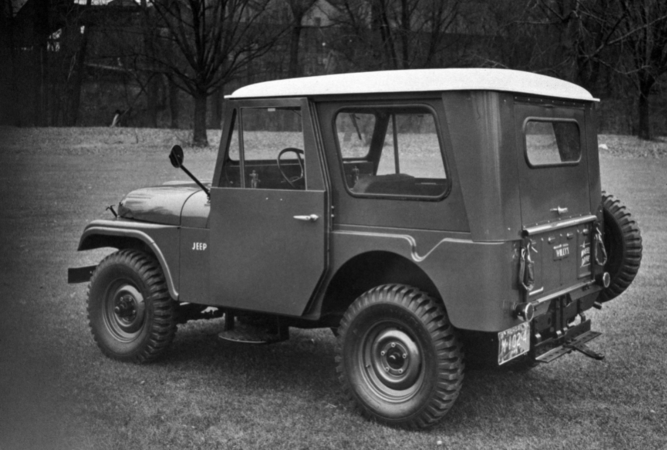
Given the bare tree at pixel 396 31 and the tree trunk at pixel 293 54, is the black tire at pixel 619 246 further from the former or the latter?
the tree trunk at pixel 293 54

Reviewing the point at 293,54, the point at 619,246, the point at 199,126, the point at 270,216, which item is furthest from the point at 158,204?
the point at 293,54

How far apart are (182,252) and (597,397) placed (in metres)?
2.80

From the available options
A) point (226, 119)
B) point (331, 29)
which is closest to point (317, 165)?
point (226, 119)

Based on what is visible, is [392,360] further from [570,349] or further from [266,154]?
[266,154]

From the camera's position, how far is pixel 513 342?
165 inches

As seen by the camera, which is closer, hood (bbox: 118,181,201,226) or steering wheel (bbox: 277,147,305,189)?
steering wheel (bbox: 277,147,305,189)

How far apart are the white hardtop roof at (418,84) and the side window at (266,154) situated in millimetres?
138

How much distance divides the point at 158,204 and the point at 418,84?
222 centimetres

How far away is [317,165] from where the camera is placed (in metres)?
4.57

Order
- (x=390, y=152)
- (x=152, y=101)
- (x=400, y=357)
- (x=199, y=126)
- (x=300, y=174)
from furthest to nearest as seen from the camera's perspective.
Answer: (x=152, y=101)
(x=199, y=126)
(x=390, y=152)
(x=300, y=174)
(x=400, y=357)

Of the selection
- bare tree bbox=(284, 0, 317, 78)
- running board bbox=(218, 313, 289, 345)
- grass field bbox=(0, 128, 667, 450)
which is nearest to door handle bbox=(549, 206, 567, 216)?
grass field bbox=(0, 128, 667, 450)

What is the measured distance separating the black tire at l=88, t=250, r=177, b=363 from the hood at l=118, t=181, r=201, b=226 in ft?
0.95

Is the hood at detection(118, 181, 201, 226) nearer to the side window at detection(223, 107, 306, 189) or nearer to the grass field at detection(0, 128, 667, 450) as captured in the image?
the side window at detection(223, 107, 306, 189)

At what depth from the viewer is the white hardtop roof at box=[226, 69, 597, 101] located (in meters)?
4.00
